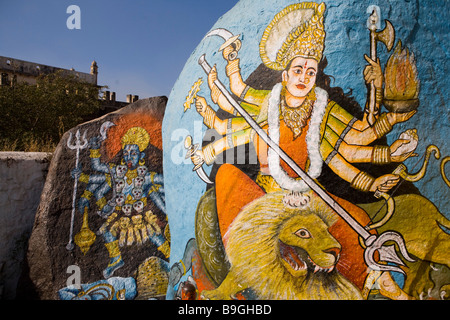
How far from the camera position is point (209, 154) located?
12.0 feet

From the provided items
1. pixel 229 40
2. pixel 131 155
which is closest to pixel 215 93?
pixel 229 40

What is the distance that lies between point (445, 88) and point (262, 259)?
197cm

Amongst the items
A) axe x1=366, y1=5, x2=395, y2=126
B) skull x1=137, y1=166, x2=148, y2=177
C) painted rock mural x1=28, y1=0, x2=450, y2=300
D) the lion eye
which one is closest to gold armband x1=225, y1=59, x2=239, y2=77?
painted rock mural x1=28, y1=0, x2=450, y2=300


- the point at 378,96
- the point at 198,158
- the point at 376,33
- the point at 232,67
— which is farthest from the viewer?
the point at 198,158

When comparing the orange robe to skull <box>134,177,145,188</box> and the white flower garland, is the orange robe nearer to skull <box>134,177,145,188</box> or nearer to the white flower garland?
the white flower garland

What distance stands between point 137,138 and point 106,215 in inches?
38.4

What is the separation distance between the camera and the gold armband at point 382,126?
2994mm

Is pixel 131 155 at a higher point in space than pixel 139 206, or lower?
higher

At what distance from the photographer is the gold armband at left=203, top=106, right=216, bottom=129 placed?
3.67 m

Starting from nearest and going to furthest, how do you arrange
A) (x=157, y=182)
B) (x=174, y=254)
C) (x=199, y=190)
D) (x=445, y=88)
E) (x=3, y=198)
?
(x=445, y=88) → (x=199, y=190) → (x=174, y=254) → (x=157, y=182) → (x=3, y=198)

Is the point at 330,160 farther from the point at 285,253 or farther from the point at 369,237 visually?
the point at 285,253
